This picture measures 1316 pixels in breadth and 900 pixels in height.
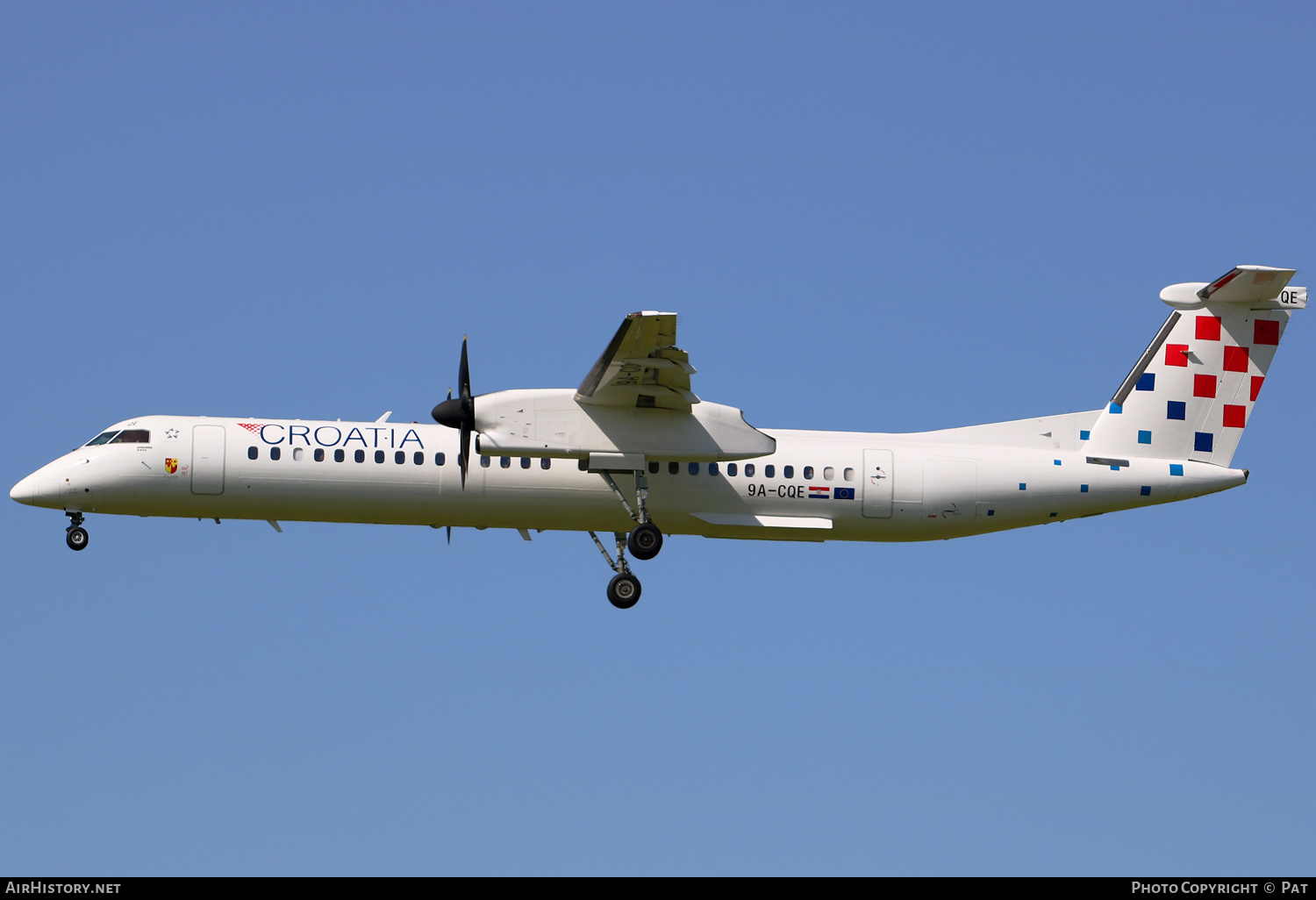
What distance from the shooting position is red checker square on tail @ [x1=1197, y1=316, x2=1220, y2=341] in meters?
25.9

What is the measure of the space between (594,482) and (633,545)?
1.34 meters

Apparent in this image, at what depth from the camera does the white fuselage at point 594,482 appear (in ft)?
77.3

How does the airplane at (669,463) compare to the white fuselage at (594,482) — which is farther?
the white fuselage at (594,482)

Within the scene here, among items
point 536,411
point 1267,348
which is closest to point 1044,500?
point 1267,348

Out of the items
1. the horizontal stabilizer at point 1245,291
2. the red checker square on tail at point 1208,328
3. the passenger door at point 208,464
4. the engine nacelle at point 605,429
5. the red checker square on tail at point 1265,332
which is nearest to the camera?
the engine nacelle at point 605,429

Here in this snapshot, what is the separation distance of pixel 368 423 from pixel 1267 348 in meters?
16.0

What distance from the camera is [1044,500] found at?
24750 millimetres

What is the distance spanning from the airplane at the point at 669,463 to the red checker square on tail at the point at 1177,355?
4.3 inches

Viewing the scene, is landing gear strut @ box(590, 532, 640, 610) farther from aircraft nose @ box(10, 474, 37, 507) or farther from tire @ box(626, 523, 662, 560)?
aircraft nose @ box(10, 474, 37, 507)

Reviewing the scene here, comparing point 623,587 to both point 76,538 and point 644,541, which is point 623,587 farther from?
point 76,538

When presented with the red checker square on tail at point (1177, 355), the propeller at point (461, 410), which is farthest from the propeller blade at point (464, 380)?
the red checker square on tail at point (1177, 355)

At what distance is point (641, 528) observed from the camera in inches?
913

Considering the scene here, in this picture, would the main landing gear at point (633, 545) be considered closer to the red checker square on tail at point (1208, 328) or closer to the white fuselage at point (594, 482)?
the white fuselage at point (594, 482)
